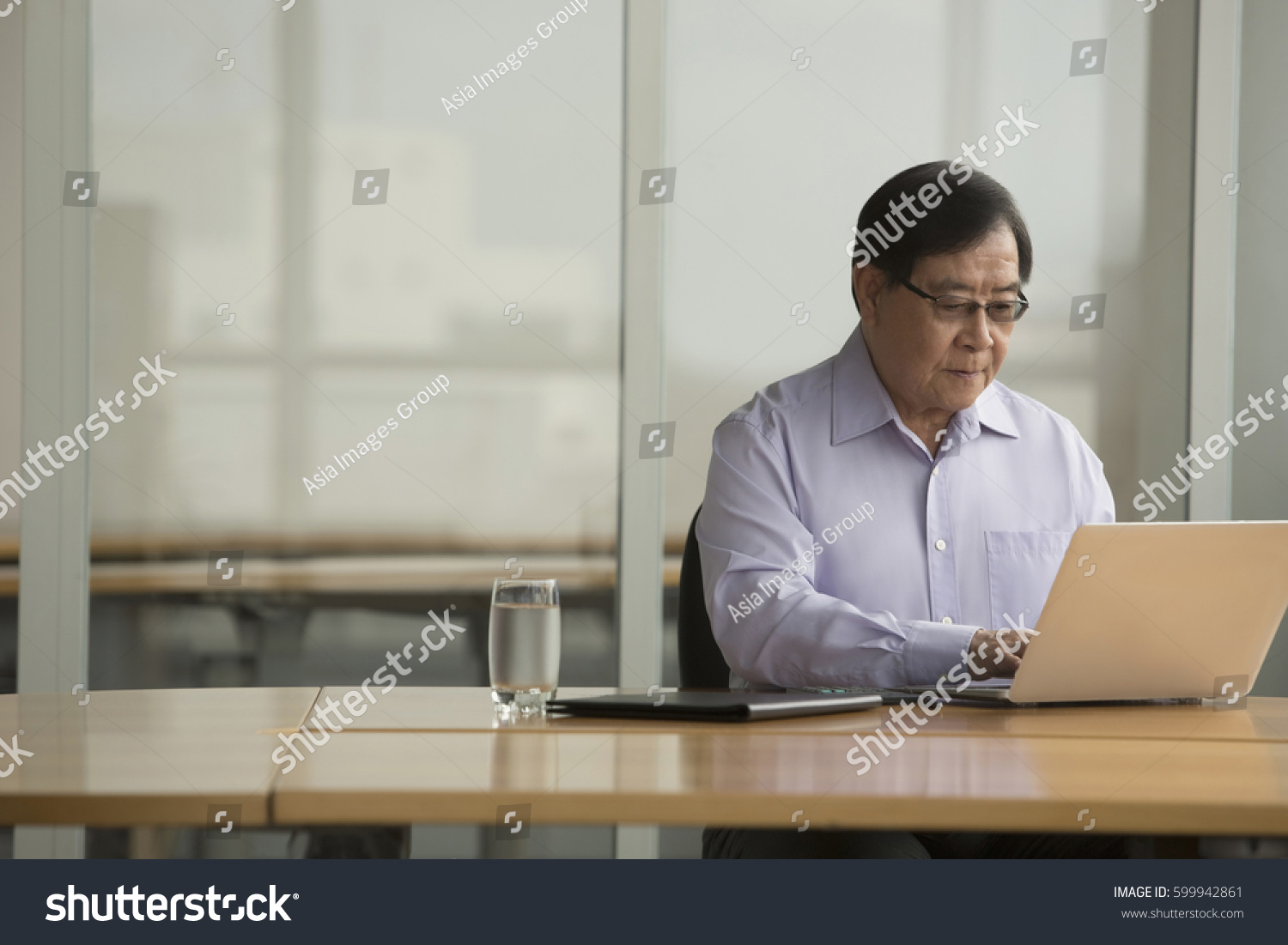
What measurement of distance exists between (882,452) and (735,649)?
1.38 ft

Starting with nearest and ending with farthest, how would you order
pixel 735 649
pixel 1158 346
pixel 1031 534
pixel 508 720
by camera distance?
pixel 508 720 < pixel 735 649 < pixel 1031 534 < pixel 1158 346

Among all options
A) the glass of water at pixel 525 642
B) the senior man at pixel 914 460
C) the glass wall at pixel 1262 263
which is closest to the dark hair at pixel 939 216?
the senior man at pixel 914 460

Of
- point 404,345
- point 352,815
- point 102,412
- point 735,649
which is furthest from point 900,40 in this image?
point 352,815

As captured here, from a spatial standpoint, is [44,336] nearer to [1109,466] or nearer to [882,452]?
[882,452]

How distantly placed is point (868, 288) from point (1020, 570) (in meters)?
0.50

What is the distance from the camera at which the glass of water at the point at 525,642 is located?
1.27 metres

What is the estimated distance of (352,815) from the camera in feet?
2.87

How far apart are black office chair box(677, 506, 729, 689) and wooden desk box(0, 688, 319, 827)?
529 mm

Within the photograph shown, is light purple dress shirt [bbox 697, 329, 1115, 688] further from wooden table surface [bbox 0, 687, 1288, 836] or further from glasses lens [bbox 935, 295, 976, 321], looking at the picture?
wooden table surface [bbox 0, 687, 1288, 836]

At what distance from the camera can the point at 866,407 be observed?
1.82m

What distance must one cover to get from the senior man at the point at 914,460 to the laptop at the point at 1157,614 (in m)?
0.34

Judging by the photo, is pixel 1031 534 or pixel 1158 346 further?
pixel 1158 346

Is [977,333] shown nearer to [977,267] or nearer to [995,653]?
[977,267]

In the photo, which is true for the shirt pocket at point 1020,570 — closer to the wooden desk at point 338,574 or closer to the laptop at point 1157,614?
the laptop at point 1157,614
